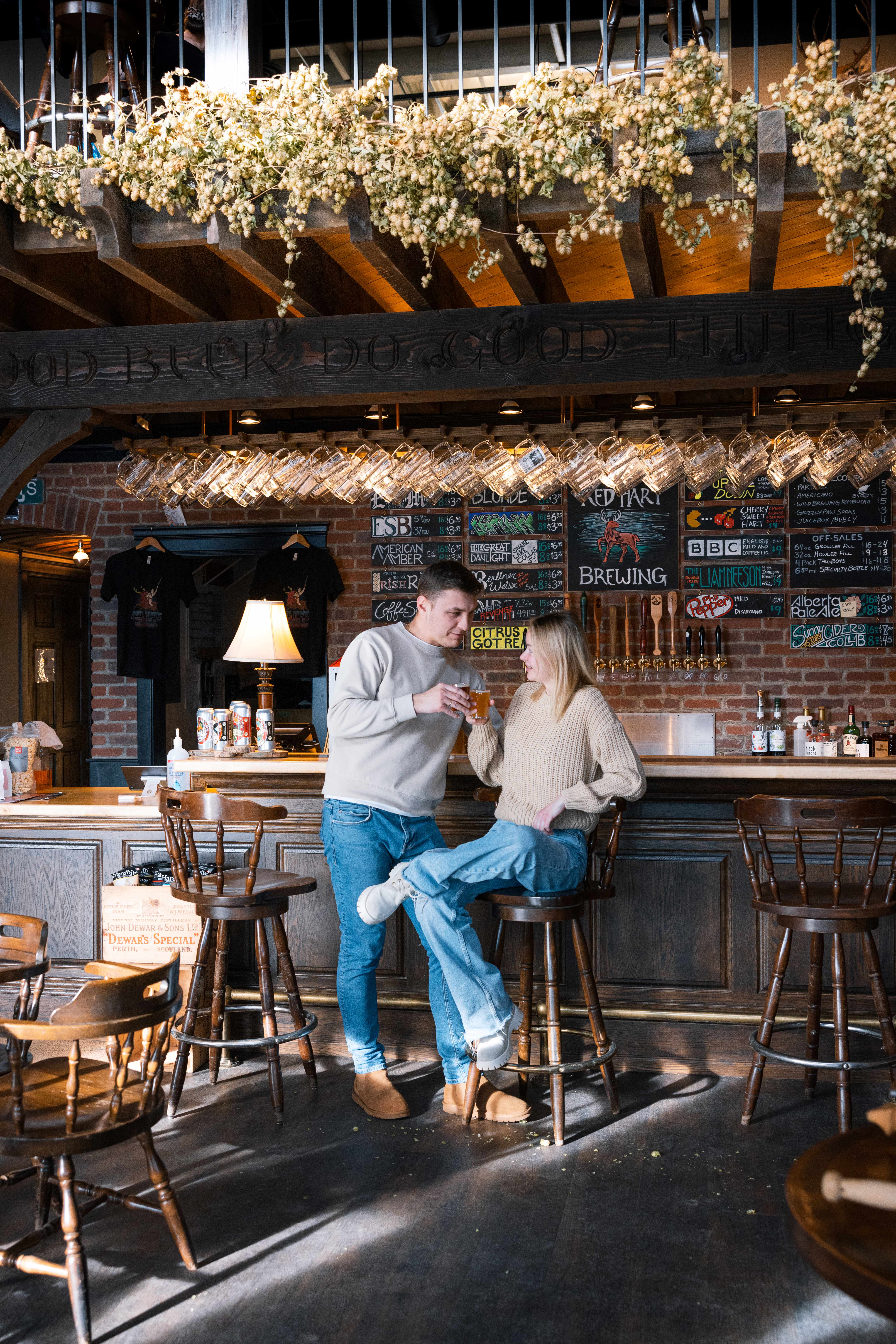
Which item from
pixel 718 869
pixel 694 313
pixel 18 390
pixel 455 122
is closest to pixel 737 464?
pixel 694 313

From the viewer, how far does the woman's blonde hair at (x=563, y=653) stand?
3457 millimetres

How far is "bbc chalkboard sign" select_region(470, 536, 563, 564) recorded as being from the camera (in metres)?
6.50

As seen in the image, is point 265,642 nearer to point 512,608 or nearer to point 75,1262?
point 512,608

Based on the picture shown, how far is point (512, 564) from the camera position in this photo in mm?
6539

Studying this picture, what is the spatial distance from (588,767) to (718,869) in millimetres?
795

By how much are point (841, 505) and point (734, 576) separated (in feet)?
2.34

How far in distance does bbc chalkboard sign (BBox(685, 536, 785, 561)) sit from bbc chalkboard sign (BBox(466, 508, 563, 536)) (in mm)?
770

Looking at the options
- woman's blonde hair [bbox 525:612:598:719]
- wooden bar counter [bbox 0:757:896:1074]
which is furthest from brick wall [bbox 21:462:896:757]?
woman's blonde hair [bbox 525:612:598:719]

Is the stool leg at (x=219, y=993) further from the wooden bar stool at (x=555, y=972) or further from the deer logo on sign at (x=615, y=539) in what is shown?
the deer logo on sign at (x=615, y=539)

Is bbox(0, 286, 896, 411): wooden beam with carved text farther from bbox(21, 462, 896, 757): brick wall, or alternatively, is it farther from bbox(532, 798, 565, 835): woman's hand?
bbox(21, 462, 896, 757): brick wall

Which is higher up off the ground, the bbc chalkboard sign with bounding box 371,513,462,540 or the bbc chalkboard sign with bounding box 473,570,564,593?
the bbc chalkboard sign with bounding box 371,513,462,540

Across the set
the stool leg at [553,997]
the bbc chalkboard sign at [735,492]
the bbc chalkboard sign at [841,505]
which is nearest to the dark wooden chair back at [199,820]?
the stool leg at [553,997]

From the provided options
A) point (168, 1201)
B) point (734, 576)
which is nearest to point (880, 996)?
point (168, 1201)

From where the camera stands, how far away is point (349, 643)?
6340 mm
